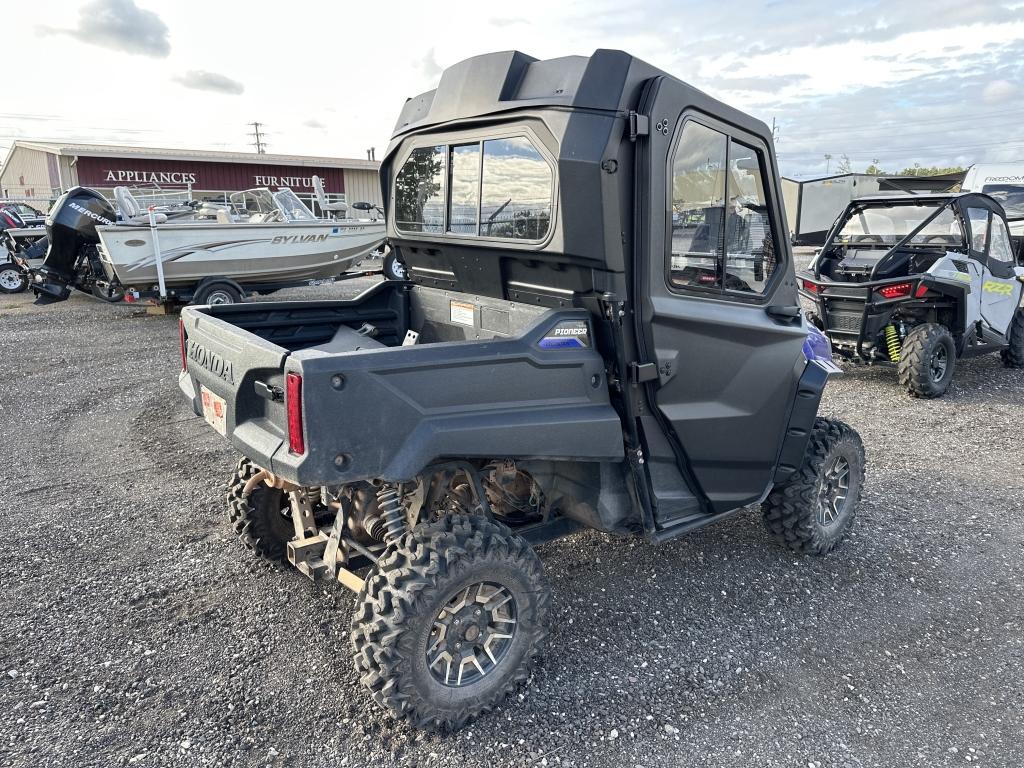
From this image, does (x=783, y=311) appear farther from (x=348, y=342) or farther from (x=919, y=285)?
(x=919, y=285)

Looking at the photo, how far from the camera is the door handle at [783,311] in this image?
3561 millimetres

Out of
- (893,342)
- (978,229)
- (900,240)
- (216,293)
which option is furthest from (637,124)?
(216,293)

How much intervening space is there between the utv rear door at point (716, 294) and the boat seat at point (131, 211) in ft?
33.5

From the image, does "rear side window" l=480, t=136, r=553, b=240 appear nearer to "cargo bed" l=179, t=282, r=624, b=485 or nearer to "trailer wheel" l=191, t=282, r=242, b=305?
"cargo bed" l=179, t=282, r=624, b=485

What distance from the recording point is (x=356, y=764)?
2.59 metres

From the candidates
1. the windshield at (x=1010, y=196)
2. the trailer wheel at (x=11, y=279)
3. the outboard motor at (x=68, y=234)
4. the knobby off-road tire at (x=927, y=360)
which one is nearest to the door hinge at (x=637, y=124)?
the knobby off-road tire at (x=927, y=360)

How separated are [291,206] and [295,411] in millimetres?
11775

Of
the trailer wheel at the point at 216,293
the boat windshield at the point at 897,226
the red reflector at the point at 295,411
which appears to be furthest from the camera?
the trailer wheel at the point at 216,293

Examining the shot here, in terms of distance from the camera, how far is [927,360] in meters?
7.20

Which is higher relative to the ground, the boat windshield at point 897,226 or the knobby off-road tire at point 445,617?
the boat windshield at point 897,226

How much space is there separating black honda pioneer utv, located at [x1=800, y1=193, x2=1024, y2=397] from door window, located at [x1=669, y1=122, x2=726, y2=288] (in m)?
4.88

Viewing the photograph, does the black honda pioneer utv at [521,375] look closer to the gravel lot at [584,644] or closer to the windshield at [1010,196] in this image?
the gravel lot at [584,644]

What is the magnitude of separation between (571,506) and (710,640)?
881 mm

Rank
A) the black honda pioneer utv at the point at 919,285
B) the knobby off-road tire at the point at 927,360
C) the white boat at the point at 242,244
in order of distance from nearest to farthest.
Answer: the knobby off-road tire at the point at 927,360, the black honda pioneer utv at the point at 919,285, the white boat at the point at 242,244
